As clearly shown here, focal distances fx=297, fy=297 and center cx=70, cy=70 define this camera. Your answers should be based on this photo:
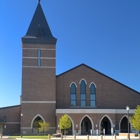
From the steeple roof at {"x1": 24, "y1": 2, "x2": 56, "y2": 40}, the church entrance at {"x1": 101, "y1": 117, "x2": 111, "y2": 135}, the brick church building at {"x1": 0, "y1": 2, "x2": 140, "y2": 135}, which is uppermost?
the steeple roof at {"x1": 24, "y1": 2, "x2": 56, "y2": 40}

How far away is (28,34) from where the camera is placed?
5891cm

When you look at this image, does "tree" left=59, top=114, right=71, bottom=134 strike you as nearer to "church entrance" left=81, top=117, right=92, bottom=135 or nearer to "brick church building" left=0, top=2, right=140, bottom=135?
"brick church building" left=0, top=2, right=140, bottom=135

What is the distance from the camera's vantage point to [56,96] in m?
58.3

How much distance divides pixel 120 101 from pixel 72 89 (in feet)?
33.0

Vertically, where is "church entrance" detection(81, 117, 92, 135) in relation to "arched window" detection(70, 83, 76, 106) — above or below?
below

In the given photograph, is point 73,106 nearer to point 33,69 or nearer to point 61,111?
point 61,111

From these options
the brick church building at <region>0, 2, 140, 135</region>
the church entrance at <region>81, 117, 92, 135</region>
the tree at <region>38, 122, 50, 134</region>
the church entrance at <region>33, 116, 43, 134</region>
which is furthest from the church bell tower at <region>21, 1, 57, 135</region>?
the church entrance at <region>81, 117, 92, 135</region>

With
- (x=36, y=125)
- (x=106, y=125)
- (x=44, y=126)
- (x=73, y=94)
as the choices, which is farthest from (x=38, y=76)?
(x=106, y=125)

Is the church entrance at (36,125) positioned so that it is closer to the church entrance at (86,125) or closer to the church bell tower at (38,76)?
the church bell tower at (38,76)

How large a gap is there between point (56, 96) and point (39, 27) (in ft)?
46.6

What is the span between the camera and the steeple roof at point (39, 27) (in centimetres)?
5881

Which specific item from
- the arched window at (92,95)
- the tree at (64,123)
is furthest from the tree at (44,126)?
the arched window at (92,95)

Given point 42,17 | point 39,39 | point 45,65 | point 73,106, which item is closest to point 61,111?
point 73,106

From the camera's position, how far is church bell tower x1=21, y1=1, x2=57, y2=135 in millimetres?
55500
